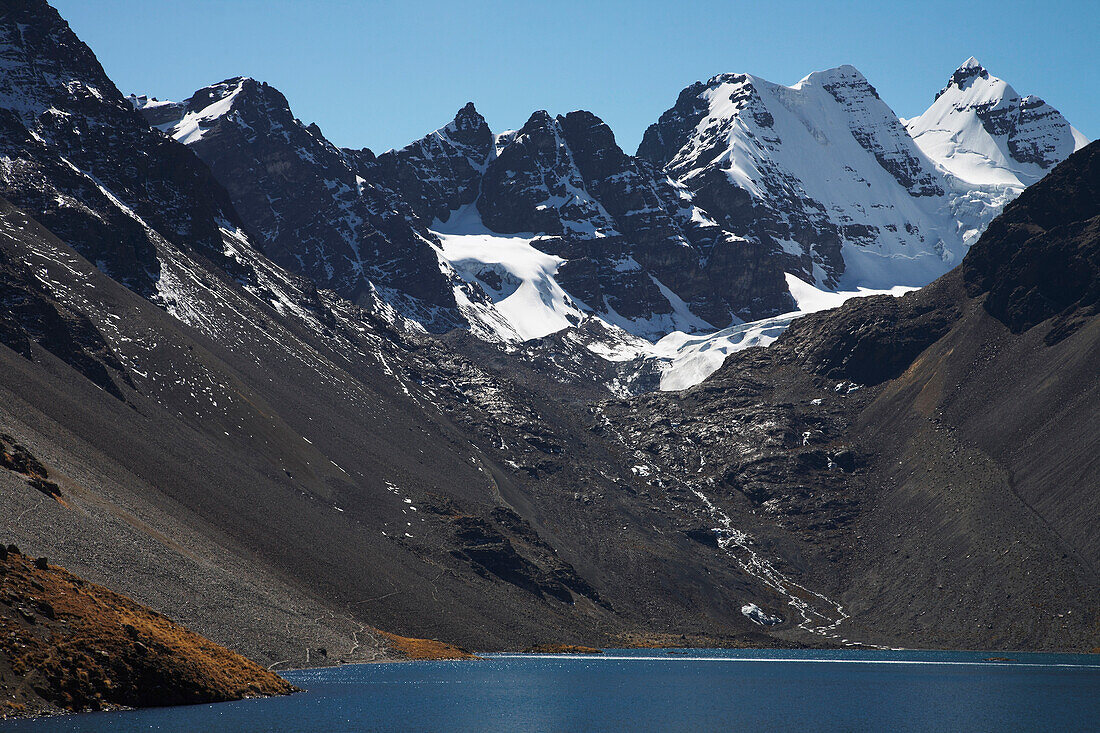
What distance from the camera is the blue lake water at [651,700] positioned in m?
69.9

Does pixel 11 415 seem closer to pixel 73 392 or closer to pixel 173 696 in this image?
pixel 73 392

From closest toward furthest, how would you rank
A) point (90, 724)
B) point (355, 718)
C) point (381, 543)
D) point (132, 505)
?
point (90, 724)
point (355, 718)
point (132, 505)
point (381, 543)

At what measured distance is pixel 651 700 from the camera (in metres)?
90.0

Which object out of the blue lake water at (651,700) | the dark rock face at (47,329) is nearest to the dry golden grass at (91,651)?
the blue lake water at (651,700)

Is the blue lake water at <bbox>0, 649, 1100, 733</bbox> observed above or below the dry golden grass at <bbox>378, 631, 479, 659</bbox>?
above

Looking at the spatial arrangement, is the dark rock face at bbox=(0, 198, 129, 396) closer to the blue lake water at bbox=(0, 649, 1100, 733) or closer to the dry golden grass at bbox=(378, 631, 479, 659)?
the dry golden grass at bbox=(378, 631, 479, 659)

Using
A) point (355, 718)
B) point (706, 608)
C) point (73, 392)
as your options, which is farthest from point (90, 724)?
point (706, 608)

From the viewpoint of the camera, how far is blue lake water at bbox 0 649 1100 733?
→ 6994 centimetres

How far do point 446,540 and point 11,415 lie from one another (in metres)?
72.8

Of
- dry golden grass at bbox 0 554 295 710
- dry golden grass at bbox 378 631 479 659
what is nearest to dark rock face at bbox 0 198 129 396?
dry golden grass at bbox 378 631 479 659

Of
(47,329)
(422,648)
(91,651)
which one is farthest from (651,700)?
(47,329)

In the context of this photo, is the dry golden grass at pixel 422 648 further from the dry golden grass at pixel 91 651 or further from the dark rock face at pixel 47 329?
the dark rock face at pixel 47 329

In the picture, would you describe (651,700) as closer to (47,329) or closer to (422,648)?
(422,648)

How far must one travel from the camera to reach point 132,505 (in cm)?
11244
